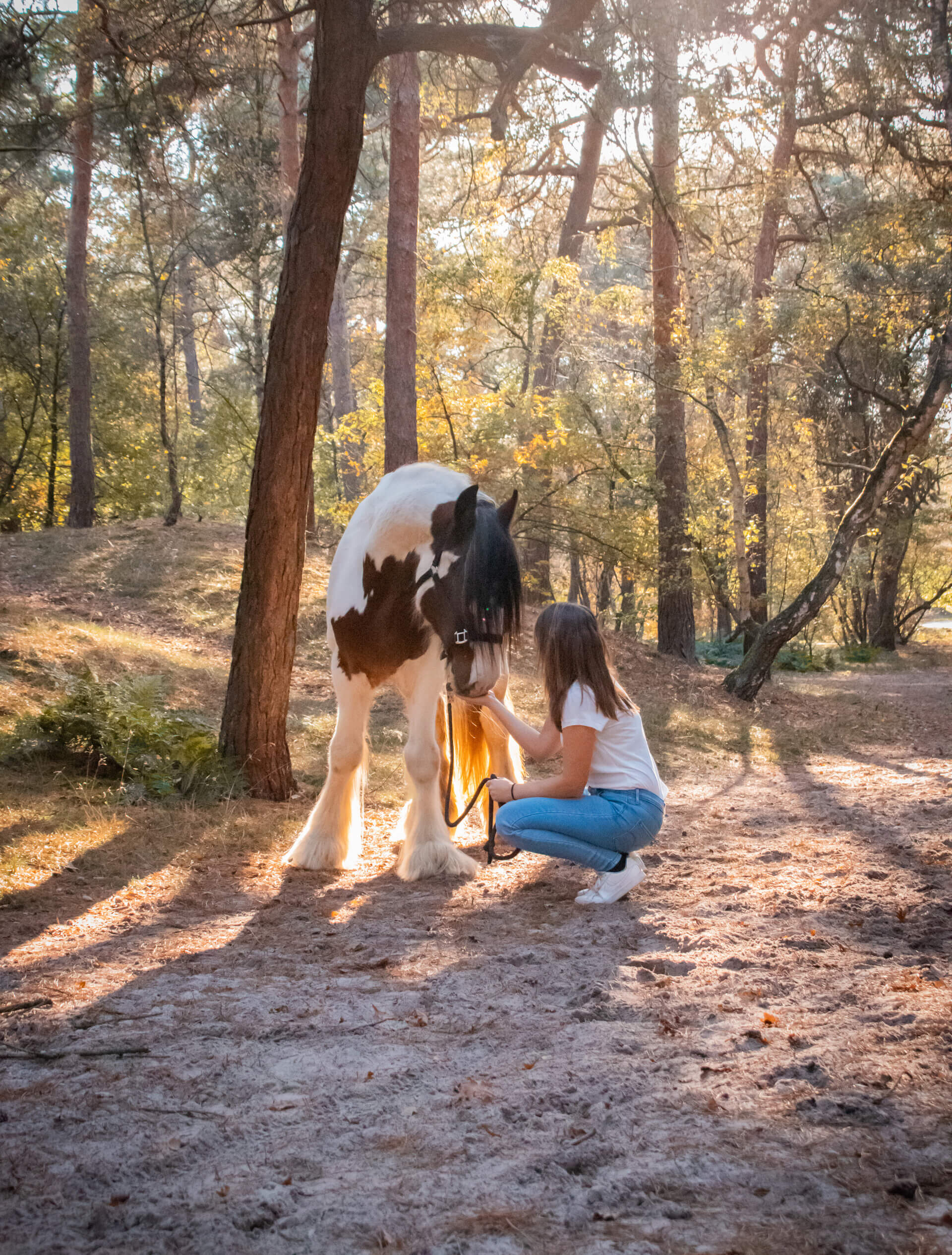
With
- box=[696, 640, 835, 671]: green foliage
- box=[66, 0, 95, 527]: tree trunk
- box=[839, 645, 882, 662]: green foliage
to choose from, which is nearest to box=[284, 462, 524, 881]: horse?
box=[66, 0, 95, 527]: tree trunk

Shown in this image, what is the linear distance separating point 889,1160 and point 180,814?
413cm

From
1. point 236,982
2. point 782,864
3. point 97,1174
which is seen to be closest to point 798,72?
point 782,864

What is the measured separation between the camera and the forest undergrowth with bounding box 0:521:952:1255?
1542 millimetres

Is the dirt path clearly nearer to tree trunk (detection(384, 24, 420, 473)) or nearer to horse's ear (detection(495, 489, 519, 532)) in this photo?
horse's ear (detection(495, 489, 519, 532))

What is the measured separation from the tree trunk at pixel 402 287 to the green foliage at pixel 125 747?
5.12 m

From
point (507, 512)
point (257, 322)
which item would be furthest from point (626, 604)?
point (507, 512)

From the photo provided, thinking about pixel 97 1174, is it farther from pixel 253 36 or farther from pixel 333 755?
pixel 253 36

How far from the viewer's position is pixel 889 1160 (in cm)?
161

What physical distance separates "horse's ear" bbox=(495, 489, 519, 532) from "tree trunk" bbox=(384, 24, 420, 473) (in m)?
5.84

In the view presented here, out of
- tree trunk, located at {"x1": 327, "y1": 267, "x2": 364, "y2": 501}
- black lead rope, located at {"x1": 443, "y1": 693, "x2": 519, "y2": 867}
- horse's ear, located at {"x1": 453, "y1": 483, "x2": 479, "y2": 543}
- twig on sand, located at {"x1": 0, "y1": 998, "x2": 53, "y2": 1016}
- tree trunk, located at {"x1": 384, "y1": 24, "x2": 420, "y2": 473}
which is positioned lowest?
twig on sand, located at {"x1": 0, "y1": 998, "x2": 53, "y2": 1016}

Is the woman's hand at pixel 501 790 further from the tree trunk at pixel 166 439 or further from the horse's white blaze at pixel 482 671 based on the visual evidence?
the tree trunk at pixel 166 439

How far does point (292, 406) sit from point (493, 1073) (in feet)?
13.8

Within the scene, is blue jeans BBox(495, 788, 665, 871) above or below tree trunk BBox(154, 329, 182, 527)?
below

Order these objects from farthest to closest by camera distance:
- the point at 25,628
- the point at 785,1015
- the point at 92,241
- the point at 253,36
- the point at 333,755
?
the point at 92,241, the point at 25,628, the point at 253,36, the point at 333,755, the point at 785,1015
